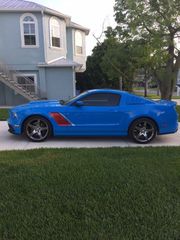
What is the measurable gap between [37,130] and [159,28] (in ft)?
44.6

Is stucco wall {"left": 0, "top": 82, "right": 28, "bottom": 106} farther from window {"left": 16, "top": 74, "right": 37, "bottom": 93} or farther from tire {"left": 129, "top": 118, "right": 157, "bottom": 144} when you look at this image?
tire {"left": 129, "top": 118, "right": 157, "bottom": 144}

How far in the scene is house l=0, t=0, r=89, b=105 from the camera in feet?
52.7

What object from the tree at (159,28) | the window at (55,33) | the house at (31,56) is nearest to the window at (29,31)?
the house at (31,56)

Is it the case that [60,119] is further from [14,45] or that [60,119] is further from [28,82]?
[14,45]

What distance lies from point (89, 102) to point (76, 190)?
132 inches

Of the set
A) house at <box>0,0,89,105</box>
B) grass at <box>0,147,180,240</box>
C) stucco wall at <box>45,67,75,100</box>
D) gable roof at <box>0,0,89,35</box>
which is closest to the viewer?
grass at <box>0,147,180,240</box>

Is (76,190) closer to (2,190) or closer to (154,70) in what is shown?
(2,190)

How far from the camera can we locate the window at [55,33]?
17.2 meters

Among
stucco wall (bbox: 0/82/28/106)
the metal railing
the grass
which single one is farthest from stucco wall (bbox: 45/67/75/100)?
the grass

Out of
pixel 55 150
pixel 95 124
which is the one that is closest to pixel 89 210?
pixel 55 150

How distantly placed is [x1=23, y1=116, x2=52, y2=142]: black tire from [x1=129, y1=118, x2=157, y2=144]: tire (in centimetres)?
227

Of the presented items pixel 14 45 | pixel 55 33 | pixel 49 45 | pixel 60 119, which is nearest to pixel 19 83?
pixel 14 45

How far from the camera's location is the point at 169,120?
6348 mm

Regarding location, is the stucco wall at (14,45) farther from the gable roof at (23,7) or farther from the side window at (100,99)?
the side window at (100,99)
